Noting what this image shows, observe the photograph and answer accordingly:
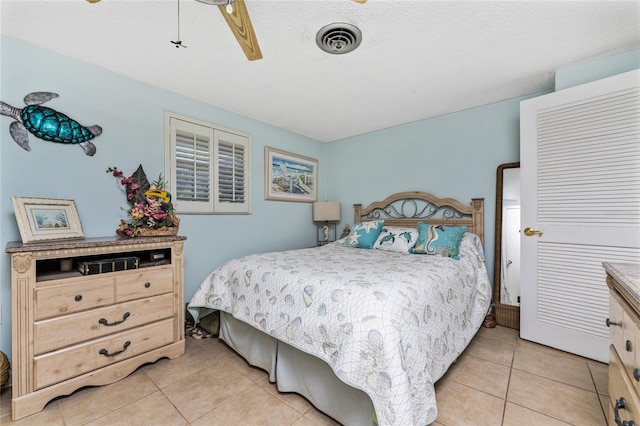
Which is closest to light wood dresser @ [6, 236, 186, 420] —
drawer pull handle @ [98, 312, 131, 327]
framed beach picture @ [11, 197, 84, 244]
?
drawer pull handle @ [98, 312, 131, 327]

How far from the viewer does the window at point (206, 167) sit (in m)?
2.63

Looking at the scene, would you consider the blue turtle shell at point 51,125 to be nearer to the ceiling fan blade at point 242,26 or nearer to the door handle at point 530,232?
the ceiling fan blade at point 242,26

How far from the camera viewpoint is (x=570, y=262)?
211 centimetres

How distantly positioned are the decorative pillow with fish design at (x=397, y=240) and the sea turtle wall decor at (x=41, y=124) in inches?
111

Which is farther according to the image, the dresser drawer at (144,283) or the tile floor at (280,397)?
the dresser drawer at (144,283)

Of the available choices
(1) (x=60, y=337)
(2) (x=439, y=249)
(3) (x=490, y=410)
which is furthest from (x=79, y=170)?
(3) (x=490, y=410)

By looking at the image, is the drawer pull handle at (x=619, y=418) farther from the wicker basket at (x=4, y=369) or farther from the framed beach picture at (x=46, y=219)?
the wicker basket at (x=4, y=369)

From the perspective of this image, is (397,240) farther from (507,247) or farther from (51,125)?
(51,125)

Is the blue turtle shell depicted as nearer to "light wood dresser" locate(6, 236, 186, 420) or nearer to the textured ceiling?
the textured ceiling

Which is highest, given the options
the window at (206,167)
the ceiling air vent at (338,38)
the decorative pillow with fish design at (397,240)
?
the ceiling air vent at (338,38)

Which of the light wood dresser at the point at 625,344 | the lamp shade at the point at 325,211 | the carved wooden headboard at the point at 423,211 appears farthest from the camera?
the lamp shade at the point at 325,211

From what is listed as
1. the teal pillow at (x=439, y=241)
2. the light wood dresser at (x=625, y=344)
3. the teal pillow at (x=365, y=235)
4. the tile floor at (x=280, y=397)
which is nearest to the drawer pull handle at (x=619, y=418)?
the light wood dresser at (x=625, y=344)

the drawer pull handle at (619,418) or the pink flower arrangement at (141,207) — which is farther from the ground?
the pink flower arrangement at (141,207)

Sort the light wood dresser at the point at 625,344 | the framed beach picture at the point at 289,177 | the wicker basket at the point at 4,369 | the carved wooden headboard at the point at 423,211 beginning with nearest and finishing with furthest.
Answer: the light wood dresser at the point at 625,344, the wicker basket at the point at 4,369, the carved wooden headboard at the point at 423,211, the framed beach picture at the point at 289,177
